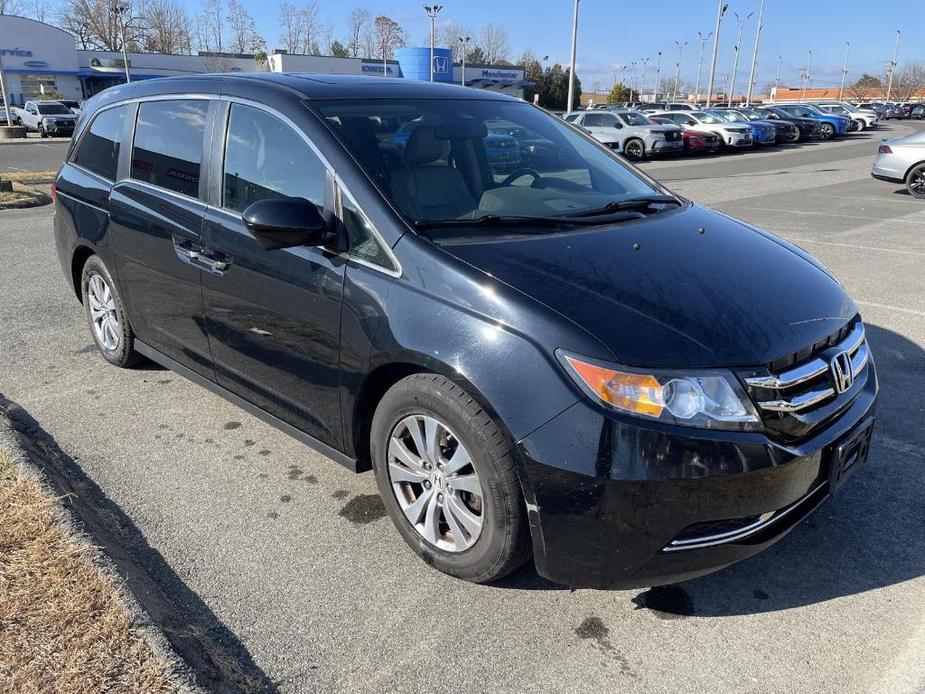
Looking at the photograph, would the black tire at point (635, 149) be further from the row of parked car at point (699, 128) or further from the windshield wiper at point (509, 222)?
the windshield wiper at point (509, 222)

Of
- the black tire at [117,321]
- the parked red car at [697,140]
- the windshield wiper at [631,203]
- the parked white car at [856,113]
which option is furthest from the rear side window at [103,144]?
the parked white car at [856,113]

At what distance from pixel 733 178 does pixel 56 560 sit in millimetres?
17875

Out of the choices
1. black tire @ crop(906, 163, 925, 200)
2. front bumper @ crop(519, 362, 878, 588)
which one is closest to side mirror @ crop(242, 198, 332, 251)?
front bumper @ crop(519, 362, 878, 588)

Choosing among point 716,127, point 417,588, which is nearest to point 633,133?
point 716,127

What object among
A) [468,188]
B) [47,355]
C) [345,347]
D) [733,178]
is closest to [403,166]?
[468,188]

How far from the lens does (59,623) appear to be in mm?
2375

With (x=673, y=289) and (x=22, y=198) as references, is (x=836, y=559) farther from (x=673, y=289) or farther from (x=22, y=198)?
(x=22, y=198)

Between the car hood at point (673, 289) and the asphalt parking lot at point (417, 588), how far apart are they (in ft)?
3.13

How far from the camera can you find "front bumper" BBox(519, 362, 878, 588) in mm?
2252

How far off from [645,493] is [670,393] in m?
0.32

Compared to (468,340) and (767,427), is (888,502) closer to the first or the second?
(767,427)

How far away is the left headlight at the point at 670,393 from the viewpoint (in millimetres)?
2279

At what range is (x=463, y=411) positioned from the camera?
8.16 ft

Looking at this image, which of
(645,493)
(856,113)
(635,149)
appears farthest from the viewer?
(856,113)
